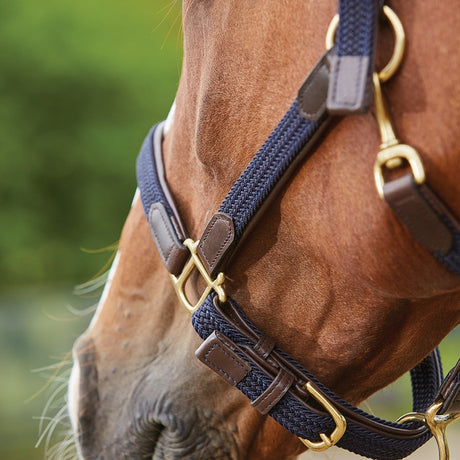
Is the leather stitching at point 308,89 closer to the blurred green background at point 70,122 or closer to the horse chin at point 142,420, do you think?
the horse chin at point 142,420

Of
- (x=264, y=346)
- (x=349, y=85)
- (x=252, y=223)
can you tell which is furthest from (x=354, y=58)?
(x=264, y=346)

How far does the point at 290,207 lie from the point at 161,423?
63cm

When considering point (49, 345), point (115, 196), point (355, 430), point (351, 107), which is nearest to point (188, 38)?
point (351, 107)

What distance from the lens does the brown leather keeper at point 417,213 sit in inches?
35.8

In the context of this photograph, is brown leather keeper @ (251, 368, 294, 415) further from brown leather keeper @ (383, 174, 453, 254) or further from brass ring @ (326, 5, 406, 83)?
brass ring @ (326, 5, 406, 83)

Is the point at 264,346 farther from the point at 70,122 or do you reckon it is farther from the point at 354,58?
the point at 70,122

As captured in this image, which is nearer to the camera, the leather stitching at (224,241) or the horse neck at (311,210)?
the horse neck at (311,210)

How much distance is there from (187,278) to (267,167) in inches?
13.8

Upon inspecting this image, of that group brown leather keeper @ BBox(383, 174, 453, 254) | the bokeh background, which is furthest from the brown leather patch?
the bokeh background

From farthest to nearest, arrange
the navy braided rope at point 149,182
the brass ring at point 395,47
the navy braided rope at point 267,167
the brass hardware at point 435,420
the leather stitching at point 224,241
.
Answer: the navy braided rope at point 149,182 < the brass hardware at point 435,420 < the leather stitching at point 224,241 < the navy braided rope at point 267,167 < the brass ring at point 395,47

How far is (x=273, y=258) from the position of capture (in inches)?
46.9

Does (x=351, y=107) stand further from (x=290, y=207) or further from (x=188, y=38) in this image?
(x=188, y=38)

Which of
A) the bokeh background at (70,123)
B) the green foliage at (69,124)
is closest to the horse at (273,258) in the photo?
the bokeh background at (70,123)

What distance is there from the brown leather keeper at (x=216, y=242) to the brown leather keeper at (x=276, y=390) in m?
0.22
